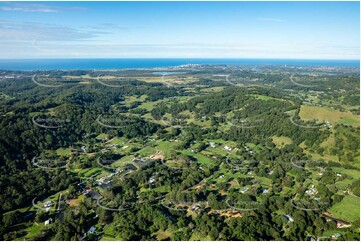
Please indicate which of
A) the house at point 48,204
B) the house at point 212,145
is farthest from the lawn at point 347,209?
the house at point 48,204

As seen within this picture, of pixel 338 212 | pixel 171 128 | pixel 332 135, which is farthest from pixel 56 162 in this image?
pixel 332 135

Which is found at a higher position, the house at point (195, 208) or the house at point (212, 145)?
the house at point (212, 145)

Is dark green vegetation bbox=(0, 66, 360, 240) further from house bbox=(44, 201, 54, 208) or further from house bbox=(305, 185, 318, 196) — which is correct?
house bbox=(44, 201, 54, 208)

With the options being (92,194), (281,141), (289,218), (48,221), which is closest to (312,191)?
(289,218)

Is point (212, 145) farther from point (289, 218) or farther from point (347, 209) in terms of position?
point (347, 209)

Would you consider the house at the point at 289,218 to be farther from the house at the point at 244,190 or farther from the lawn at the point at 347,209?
the house at the point at 244,190

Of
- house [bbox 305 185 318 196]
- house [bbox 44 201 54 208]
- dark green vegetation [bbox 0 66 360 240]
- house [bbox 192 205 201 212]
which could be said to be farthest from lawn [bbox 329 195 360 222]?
house [bbox 44 201 54 208]

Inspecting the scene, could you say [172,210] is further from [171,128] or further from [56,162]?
[171,128]
